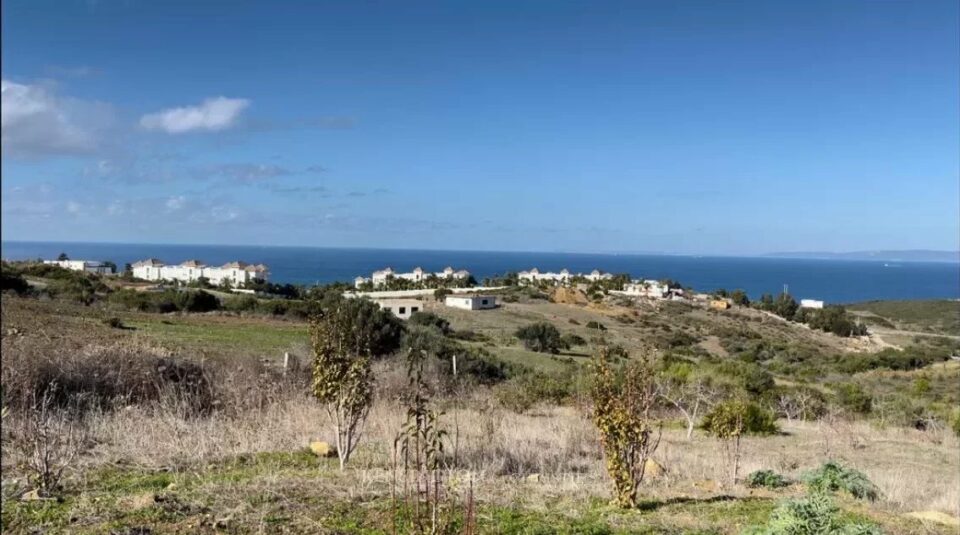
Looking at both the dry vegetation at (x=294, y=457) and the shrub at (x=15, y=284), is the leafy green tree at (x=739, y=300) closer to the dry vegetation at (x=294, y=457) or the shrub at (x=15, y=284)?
the dry vegetation at (x=294, y=457)

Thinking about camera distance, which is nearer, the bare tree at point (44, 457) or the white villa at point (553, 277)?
the bare tree at point (44, 457)

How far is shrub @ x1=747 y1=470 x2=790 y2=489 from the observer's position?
7.96 meters

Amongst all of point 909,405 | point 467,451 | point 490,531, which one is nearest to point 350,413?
point 467,451

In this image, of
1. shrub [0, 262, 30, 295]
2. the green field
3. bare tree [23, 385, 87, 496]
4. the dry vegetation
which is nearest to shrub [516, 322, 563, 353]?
the dry vegetation

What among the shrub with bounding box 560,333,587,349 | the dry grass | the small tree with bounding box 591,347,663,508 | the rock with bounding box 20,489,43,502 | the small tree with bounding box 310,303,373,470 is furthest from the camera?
the shrub with bounding box 560,333,587,349

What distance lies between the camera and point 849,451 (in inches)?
481

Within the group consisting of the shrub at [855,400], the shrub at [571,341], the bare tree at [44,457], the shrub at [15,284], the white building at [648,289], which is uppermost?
the shrub at [15,284]

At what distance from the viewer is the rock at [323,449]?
7969 mm

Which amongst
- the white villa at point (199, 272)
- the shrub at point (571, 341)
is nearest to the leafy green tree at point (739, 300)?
the shrub at point (571, 341)

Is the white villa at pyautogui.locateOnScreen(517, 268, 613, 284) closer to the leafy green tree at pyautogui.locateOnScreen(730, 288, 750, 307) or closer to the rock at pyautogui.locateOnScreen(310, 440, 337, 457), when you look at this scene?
the leafy green tree at pyautogui.locateOnScreen(730, 288, 750, 307)

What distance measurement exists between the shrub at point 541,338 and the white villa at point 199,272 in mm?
34026

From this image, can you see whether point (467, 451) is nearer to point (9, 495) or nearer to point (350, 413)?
point (350, 413)

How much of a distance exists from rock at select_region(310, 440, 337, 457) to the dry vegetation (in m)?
0.25

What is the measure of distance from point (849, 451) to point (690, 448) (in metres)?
3.16
